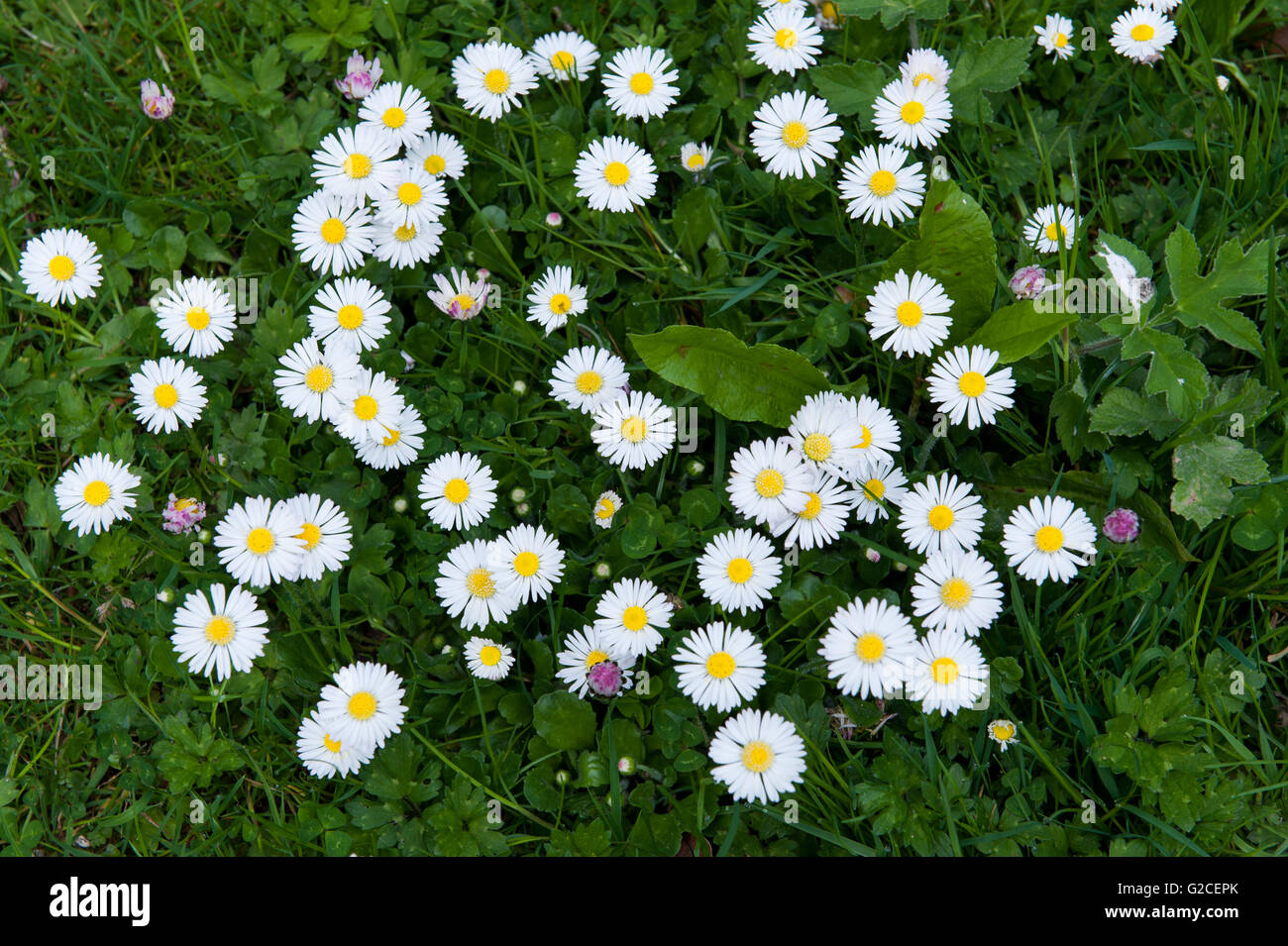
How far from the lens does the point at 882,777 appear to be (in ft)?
9.14

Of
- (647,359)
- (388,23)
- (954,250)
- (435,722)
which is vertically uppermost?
(388,23)

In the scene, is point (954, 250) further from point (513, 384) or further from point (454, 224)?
point (454, 224)

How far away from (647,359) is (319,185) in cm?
144

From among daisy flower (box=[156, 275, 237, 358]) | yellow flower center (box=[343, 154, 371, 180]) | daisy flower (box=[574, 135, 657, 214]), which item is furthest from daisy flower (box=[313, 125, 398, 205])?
daisy flower (box=[574, 135, 657, 214])

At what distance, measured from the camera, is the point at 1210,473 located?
9.59 feet

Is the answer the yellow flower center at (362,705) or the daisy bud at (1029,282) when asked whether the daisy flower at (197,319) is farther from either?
the daisy bud at (1029,282)

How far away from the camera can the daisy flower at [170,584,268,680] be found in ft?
9.82

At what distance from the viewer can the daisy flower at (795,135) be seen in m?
3.27

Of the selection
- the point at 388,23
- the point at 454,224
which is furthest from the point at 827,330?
the point at 388,23

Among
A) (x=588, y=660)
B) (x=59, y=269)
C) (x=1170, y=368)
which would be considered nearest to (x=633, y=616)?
(x=588, y=660)

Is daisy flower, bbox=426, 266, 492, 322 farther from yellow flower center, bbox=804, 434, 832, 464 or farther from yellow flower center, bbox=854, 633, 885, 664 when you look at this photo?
yellow flower center, bbox=854, 633, 885, 664

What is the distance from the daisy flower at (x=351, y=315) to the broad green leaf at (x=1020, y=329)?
6.29 feet

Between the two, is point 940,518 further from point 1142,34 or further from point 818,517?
point 1142,34

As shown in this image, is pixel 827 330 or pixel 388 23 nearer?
pixel 827 330
